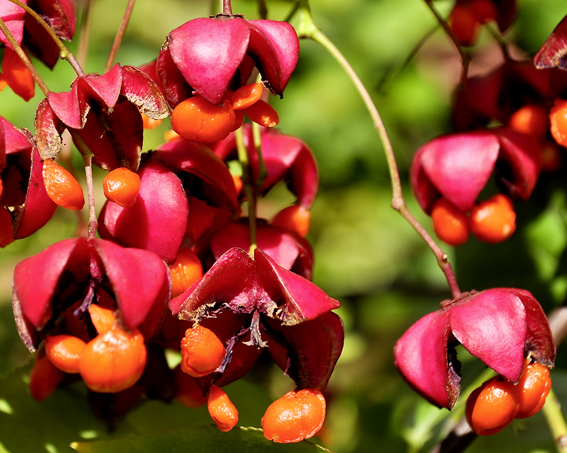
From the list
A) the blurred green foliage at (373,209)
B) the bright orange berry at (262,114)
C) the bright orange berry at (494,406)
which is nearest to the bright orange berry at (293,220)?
the bright orange berry at (262,114)

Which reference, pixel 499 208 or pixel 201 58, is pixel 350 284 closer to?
pixel 499 208

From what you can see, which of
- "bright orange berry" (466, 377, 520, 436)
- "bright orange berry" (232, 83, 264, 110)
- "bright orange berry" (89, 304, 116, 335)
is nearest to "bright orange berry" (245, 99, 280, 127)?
"bright orange berry" (232, 83, 264, 110)

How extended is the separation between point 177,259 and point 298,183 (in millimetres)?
234

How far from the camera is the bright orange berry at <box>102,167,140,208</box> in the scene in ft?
2.12

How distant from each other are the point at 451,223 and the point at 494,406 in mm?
250

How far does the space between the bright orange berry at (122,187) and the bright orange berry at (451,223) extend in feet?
1.28

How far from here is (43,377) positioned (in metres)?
0.79

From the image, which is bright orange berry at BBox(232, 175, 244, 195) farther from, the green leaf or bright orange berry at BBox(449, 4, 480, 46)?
bright orange berry at BBox(449, 4, 480, 46)

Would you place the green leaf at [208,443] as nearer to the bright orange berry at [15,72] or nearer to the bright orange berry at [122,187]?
the bright orange berry at [122,187]

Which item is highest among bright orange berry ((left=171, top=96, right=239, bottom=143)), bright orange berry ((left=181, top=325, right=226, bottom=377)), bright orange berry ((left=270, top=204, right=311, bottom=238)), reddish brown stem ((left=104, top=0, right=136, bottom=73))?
reddish brown stem ((left=104, top=0, right=136, bottom=73))

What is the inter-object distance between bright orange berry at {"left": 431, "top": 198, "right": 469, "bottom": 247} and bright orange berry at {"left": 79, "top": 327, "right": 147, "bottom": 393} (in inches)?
16.8

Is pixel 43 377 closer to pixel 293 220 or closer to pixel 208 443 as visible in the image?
pixel 208 443

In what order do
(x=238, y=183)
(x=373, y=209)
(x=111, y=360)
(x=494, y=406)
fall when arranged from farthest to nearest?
(x=373, y=209), (x=238, y=183), (x=494, y=406), (x=111, y=360)

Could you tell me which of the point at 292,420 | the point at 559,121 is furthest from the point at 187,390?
the point at 559,121
